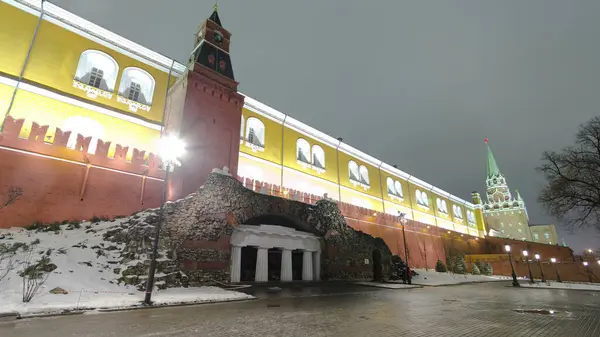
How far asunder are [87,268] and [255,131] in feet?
57.0

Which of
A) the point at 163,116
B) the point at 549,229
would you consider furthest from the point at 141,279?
the point at 549,229

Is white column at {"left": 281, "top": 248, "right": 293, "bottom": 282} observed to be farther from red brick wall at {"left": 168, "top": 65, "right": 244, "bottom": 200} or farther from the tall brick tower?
red brick wall at {"left": 168, "top": 65, "right": 244, "bottom": 200}

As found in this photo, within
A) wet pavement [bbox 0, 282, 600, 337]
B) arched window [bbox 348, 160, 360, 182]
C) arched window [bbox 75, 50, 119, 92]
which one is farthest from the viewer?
arched window [bbox 348, 160, 360, 182]

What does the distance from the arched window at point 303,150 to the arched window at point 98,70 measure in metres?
16.4

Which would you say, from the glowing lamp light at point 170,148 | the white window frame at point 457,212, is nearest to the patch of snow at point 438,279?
the glowing lamp light at point 170,148

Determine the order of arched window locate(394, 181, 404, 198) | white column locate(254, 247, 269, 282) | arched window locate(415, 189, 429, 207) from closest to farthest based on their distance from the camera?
1. white column locate(254, 247, 269, 282)
2. arched window locate(394, 181, 404, 198)
3. arched window locate(415, 189, 429, 207)

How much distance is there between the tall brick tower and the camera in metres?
16.4

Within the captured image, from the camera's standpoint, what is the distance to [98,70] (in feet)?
59.2

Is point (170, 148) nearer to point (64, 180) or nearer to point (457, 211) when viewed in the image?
point (64, 180)

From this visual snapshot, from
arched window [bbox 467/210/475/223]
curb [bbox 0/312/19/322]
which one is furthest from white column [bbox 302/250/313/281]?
arched window [bbox 467/210/475/223]

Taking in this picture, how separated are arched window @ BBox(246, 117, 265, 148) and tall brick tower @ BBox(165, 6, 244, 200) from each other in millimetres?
4521

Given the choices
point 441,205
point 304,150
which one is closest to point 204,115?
point 304,150

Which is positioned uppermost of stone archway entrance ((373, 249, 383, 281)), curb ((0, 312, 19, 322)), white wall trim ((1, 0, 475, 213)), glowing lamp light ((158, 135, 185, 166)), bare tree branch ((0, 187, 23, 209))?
white wall trim ((1, 0, 475, 213))

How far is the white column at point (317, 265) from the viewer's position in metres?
17.8
